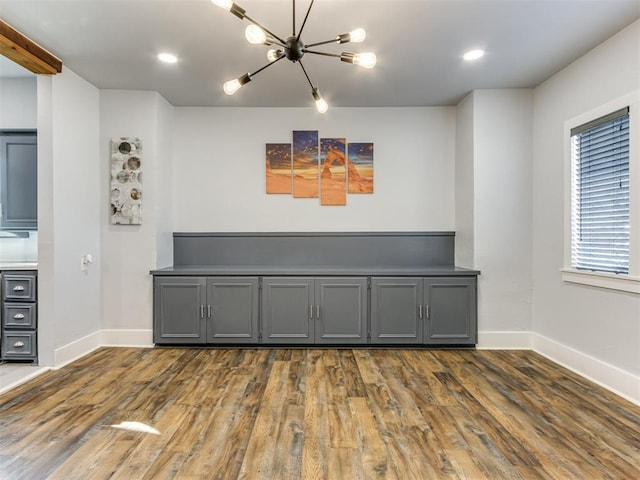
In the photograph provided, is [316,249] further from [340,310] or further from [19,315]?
[19,315]

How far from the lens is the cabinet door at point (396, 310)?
3.76 metres

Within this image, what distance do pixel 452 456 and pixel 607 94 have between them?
313cm

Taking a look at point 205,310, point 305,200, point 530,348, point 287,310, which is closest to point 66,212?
point 205,310

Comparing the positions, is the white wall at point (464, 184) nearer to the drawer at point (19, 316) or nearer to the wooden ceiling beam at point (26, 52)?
the wooden ceiling beam at point (26, 52)

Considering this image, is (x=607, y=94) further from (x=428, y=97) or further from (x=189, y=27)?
(x=189, y=27)

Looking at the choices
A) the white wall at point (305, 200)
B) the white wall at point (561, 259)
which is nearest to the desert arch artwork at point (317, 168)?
the white wall at point (305, 200)

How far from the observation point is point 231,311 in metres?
3.78

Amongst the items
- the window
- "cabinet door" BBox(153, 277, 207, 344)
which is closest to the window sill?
the window

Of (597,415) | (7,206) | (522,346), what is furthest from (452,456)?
(7,206)

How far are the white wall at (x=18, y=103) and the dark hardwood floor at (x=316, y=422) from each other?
8.79 ft

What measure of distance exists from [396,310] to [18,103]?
15.6 ft

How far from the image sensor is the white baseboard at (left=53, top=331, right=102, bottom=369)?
3238 mm

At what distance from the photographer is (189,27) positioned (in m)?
2.62

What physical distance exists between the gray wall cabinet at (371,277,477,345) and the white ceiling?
218 centimetres
